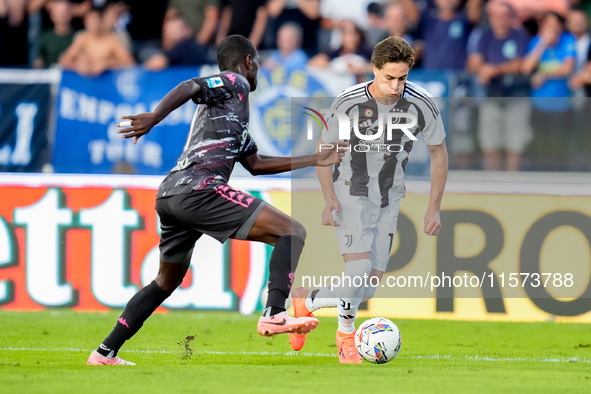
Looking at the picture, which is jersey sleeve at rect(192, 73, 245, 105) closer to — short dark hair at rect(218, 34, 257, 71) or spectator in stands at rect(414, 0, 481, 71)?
short dark hair at rect(218, 34, 257, 71)

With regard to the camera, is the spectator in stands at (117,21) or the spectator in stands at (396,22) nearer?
the spectator in stands at (396,22)

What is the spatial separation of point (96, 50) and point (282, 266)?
7.06 m

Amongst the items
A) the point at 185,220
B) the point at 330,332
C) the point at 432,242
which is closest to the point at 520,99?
the point at 432,242

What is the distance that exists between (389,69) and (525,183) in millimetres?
3671

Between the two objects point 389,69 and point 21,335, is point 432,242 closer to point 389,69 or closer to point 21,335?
point 389,69

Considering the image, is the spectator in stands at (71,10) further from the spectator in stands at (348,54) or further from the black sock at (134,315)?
the black sock at (134,315)

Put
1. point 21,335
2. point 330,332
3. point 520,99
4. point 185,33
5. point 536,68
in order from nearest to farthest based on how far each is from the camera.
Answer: point 21,335
point 330,332
point 520,99
point 536,68
point 185,33

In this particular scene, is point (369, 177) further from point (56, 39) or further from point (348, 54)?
point (56, 39)

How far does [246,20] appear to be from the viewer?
42.7 ft

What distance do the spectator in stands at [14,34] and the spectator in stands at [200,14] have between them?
1.98 meters

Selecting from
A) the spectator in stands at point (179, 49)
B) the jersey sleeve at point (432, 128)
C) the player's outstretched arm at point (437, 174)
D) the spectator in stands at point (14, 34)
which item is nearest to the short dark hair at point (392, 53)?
the jersey sleeve at point (432, 128)

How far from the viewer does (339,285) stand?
696cm

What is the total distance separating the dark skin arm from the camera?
565 cm

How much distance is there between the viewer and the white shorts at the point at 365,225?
6875 millimetres
